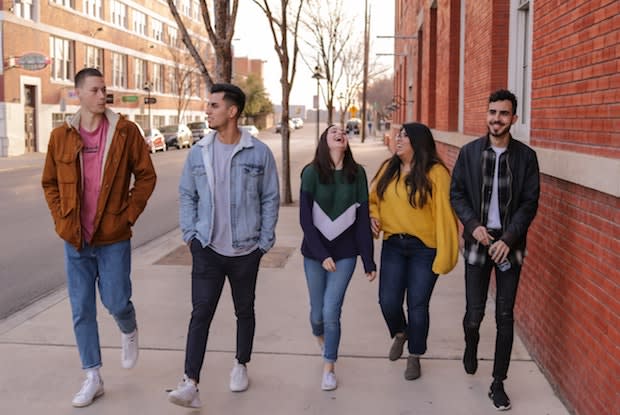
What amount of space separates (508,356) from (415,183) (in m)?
1.21

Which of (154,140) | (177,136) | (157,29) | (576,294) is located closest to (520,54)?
(576,294)

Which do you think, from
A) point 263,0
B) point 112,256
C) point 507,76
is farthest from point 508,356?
point 263,0

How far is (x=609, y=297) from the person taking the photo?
4.11 metres

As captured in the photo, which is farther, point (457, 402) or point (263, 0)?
point (263, 0)

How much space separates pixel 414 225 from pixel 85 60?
4460 cm

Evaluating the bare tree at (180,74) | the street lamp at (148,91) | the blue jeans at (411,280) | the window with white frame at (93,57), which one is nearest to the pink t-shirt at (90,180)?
the blue jeans at (411,280)

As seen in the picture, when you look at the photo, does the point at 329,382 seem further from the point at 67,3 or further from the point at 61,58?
the point at 67,3

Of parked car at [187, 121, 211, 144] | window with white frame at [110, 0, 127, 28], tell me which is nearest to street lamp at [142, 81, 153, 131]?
parked car at [187, 121, 211, 144]

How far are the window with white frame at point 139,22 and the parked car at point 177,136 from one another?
10314mm

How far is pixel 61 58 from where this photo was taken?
142ft

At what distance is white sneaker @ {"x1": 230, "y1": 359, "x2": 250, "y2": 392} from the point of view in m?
5.14

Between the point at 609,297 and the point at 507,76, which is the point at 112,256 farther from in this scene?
the point at 507,76

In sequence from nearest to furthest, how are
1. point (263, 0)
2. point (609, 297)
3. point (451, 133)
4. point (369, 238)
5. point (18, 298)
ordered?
point (609, 297) → point (369, 238) → point (18, 298) → point (451, 133) → point (263, 0)

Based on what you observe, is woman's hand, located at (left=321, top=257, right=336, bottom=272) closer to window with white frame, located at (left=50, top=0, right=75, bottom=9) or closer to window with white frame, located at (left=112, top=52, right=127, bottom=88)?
window with white frame, located at (left=50, top=0, right=75, bottom=9)
